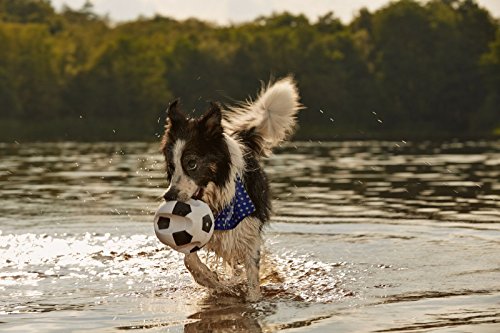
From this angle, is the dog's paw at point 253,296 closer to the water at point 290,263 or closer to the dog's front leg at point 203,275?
the water at point 290,263

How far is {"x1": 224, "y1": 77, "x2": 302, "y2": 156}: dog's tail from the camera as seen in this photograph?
11.0 m

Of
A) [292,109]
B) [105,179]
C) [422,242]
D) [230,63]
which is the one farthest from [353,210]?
[230,63]

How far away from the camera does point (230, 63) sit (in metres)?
103

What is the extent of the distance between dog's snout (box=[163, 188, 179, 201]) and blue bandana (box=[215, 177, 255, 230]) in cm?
96

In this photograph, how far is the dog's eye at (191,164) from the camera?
9.20 metres

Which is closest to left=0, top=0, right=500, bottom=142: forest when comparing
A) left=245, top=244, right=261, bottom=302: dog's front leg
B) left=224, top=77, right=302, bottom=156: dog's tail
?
left=224, top=77, right=302, bottom=156: dog's tail

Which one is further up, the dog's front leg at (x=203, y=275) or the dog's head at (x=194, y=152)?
the dog's head at (x=194, y=152)

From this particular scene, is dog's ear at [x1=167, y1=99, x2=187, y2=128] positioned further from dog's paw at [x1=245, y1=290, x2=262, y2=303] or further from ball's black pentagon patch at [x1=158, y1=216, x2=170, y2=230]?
dog's paw at [x1=245, y1=290, x2=262, y2=303]

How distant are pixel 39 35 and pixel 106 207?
3558 inches

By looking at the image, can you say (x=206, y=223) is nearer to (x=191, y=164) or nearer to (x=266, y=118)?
(x=191, y=164)

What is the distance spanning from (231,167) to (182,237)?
894 mm

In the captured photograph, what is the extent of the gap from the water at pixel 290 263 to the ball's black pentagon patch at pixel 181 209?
91 cm

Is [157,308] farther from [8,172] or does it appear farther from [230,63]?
[230,63]

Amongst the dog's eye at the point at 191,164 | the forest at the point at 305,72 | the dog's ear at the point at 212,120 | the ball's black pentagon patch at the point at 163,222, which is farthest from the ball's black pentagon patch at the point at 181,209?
the forest at the point at 305,72
